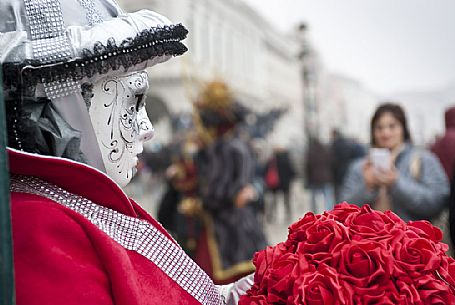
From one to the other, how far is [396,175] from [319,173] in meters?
7.91

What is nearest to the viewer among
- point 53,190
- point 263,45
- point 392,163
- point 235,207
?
point 53,190

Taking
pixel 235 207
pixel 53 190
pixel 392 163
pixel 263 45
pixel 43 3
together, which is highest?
pixel 263 45

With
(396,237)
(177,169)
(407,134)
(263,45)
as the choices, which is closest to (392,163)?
(407,134)

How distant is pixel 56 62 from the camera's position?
1336 millimetres

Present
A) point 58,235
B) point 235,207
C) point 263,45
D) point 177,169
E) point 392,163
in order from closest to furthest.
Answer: point 58,235 < point 392,163 < point 235,207 < point 177,169 < point 263,45

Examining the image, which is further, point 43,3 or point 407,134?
point 407,134

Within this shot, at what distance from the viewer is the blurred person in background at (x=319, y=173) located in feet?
39.4

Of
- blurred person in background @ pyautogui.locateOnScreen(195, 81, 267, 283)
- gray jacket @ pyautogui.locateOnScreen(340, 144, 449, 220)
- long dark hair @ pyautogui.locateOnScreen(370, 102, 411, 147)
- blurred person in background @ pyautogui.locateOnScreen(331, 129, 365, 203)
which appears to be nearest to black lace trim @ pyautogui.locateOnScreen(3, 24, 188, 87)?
gray jacket @ pyautogui.locateOnScreen(340, 144, 449, 220)

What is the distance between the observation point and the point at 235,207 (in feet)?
19.3

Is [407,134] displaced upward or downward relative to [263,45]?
downward

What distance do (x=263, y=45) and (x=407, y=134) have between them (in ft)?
228

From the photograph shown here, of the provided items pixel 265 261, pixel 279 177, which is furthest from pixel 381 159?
pixel 279 177

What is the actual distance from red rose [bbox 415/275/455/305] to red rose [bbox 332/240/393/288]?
6 centimetres

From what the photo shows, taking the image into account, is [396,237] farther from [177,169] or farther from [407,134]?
[177,169]
